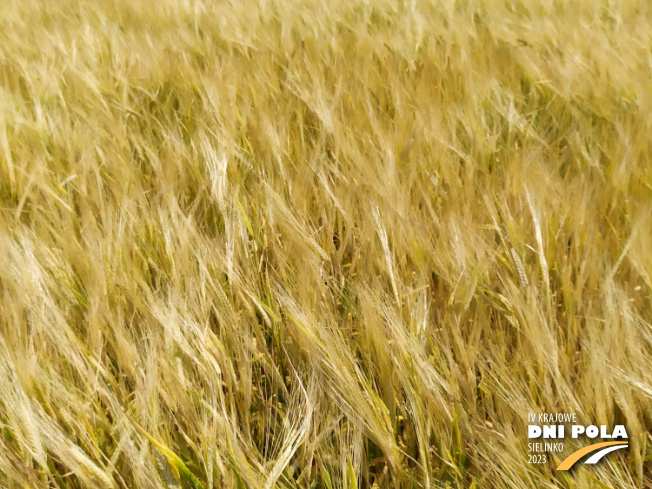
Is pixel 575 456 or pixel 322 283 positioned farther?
pixel 322 283

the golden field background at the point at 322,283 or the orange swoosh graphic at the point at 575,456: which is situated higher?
the golden field background at the point at 322,283

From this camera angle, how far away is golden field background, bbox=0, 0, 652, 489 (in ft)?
1.47

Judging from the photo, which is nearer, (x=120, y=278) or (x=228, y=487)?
(x=228, y=487)

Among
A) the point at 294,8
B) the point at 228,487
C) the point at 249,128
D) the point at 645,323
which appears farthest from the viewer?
the point at 294,8

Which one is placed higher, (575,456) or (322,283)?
(322,283)

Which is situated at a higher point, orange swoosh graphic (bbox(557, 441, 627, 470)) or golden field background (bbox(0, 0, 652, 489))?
golden field background (bbox(0, 0, 652, 489))

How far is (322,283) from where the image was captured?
582 mm

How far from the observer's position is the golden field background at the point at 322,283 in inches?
17.7

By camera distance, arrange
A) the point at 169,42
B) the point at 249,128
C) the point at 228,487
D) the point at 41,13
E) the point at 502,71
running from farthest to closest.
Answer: the point at 41,13
the point at 169,42
the point at 502,71
the point at 249,128
the point at 228,487

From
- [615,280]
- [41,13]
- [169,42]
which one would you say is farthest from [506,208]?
[41,13]

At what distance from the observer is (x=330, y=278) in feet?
2.05

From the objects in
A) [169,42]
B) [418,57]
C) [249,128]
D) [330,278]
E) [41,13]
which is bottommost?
[330,278]

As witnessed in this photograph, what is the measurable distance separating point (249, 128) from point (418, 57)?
0.69m

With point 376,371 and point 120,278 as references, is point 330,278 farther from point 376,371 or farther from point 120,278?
point 120,278
